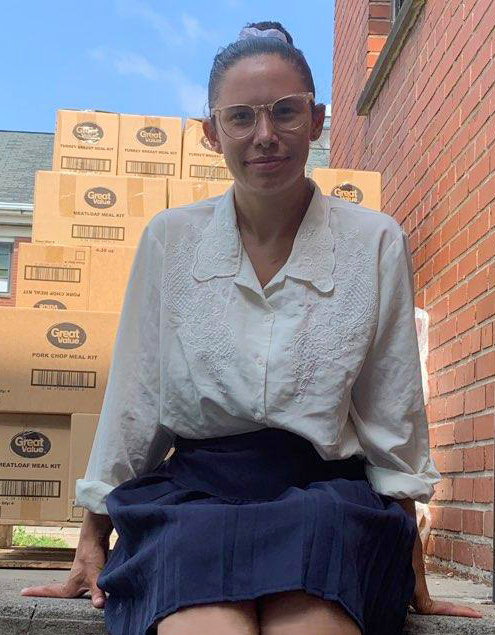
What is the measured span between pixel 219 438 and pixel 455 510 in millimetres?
1440

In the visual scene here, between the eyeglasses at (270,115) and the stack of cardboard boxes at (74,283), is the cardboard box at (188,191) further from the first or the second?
the eyeglasses at (270,115)

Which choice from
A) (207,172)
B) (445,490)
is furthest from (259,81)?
(207,172)

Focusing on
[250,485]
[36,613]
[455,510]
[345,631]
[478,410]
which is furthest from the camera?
[455,510]

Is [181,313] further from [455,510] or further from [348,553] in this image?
[455,510]

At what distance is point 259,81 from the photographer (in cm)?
152

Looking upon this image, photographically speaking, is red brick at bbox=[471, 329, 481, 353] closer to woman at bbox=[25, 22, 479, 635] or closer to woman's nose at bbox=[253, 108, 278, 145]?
woman at bbox=[25, 22, 479, 635]

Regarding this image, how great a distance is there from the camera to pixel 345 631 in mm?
1264

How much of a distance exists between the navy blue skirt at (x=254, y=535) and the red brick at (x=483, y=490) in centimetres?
94

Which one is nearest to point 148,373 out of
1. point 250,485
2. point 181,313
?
point 181,313

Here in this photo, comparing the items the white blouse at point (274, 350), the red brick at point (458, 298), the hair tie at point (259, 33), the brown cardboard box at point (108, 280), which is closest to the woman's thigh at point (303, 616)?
the white blouse at point (274, 350)

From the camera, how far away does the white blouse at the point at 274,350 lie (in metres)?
1.47

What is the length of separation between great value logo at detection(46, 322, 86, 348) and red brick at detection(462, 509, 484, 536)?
51.0 inches

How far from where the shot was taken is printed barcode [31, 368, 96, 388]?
2.98m

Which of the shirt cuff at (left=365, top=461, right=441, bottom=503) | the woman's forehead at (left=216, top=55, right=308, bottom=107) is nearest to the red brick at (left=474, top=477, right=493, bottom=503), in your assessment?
the shirt cuff at (left=365, top=461, right=441, bottom=503)
